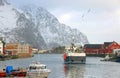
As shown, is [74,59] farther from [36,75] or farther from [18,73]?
[18,73]

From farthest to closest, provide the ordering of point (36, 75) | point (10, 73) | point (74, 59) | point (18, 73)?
point (74, 59)
point (36, 75)
point (18, 73)
point (10, 73)

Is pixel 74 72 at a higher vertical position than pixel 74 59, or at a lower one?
lower

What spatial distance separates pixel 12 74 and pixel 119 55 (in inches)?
4229

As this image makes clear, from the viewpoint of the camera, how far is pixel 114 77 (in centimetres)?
8175

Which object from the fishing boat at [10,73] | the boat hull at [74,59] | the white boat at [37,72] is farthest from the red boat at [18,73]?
the boat hull at [74,59]

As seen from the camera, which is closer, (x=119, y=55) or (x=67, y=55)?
(x=67, y=55)

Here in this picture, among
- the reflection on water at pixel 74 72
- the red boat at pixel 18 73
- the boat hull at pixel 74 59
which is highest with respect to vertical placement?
the boat hull at pixel 74 59

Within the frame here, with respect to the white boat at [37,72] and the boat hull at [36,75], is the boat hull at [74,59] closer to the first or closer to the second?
the white boat at [37,72]

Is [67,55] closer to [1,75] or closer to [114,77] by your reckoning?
[114,77]

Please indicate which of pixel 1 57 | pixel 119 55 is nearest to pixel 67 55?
pixel 119 55

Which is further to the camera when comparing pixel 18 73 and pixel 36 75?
pixel 36 75

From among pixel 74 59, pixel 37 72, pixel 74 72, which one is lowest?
pixel 74 72

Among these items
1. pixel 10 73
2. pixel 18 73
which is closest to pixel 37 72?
pixel 18 73

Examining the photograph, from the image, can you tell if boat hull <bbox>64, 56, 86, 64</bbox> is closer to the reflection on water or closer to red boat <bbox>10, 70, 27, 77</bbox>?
the reflection on water
